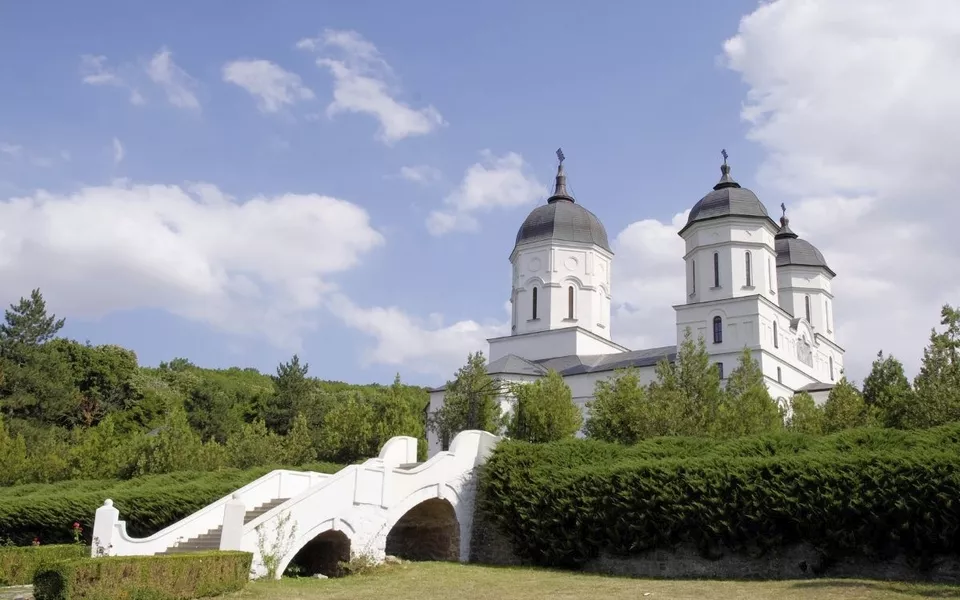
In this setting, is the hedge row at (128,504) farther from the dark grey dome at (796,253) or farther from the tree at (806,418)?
the dark grey dome at (796,253)

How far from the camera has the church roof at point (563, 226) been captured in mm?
48281

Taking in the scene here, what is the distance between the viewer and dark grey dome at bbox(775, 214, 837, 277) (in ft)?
177

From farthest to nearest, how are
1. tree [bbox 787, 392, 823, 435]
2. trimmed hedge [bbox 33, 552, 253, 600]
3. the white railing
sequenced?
tree [bbox 787, 392, 823, 435]
the white railing
trimmed hedge [bbox 33, 552, 253, 600]

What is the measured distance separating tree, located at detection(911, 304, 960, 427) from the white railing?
1547cm

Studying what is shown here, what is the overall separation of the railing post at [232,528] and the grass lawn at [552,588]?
2.93 ft

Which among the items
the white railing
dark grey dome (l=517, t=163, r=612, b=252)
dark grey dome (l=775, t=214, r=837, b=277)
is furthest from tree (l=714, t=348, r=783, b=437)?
dark grey dome (l=775, t=214, r=837, b=277)

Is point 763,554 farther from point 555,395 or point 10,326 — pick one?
point 10,326

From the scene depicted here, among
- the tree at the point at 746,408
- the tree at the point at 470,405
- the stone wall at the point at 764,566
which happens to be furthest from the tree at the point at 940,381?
the tree at the point at 470,405

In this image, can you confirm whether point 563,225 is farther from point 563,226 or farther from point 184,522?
point 184,522

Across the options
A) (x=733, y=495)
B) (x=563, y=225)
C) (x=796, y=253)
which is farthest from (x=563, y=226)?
(x=733, y=495)

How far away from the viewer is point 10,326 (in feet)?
167

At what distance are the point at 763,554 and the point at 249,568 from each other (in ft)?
30.5

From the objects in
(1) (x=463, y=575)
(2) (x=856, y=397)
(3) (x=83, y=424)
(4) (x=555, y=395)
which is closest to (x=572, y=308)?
(4) (x=555, y=395)

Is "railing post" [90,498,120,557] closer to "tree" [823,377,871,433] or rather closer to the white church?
"tree" [823,377,871,433]
